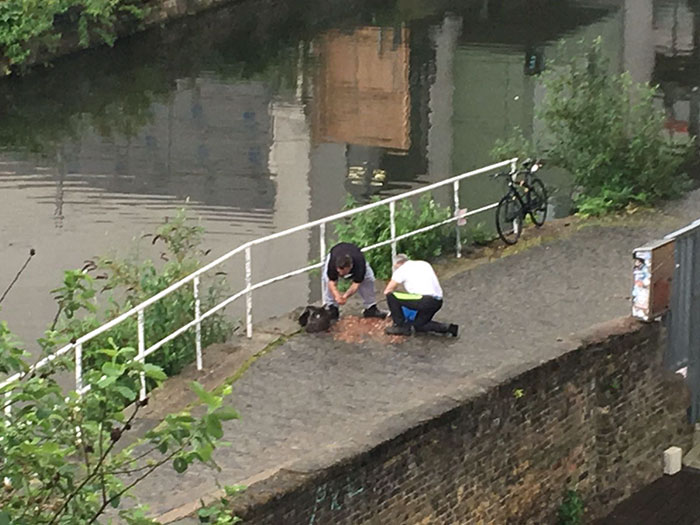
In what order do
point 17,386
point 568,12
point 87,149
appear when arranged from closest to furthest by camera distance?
point 17,386 < point 87,149 < point 568,12

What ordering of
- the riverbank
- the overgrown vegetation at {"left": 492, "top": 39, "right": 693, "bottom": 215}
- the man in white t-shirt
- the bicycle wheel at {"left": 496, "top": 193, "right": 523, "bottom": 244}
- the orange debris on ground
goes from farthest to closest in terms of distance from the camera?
the overgrown vegetation at {"left": 492, "top": 39, "right": 693, "bottom": 215} < the bicycle wheel at {"left": 496, "top": 193, "right": 523, "bottom": 244} < the orange debris on ground < the man in white t-shirt < the riverbank

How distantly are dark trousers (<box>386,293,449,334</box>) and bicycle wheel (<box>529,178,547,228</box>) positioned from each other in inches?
146

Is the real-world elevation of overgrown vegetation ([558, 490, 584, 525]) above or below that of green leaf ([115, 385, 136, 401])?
below

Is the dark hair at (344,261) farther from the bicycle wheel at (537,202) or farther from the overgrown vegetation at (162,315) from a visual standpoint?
the bicycle wheel at (537,202)

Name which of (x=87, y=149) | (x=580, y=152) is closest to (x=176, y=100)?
(x=87, y=149)

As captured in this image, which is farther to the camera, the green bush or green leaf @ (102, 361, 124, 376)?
the green bush

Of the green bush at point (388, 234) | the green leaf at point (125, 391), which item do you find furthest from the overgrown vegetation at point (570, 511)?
the green leaf at point (125, 391)

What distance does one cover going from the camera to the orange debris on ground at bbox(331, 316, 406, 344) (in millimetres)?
11773

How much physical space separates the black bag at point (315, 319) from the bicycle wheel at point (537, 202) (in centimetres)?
394

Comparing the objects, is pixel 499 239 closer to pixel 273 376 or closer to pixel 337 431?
pixel 273 376

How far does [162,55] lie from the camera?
3319 cm

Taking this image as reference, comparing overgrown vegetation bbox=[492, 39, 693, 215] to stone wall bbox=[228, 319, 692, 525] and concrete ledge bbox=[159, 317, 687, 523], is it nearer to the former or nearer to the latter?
stone wall bbox=[228, 319, 692, 525]

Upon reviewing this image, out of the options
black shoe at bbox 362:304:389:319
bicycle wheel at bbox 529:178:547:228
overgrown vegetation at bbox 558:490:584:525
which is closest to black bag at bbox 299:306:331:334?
black shoe at bbox 362:304:389:319

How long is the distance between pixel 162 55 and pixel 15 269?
1584cm
